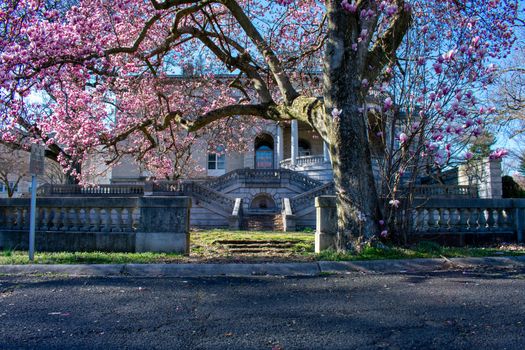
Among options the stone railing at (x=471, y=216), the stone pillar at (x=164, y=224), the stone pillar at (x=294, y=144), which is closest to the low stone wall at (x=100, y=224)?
the stone pillar at (x=164, y=224)

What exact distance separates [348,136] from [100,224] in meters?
5.92

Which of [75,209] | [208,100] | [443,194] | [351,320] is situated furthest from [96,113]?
[443,194]

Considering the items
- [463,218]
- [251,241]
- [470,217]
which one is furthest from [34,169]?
[470,217]

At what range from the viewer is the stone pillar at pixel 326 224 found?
338 inches

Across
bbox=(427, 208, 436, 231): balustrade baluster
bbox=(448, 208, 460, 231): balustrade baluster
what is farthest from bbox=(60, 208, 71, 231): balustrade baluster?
bbox=(448, 208, 460, 231): balustrade baluster

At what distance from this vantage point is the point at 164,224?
8.80 metres

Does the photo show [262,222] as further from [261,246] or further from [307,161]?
[307,161]

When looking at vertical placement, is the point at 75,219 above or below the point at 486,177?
below

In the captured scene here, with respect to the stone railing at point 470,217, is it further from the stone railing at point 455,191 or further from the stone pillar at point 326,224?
the stone railing at point 455,191

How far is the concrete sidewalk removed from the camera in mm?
6812

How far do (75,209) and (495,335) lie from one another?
343 inches

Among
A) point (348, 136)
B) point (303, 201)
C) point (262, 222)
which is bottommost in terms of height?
point (262, 222)

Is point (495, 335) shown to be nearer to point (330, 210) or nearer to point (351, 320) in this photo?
point (351, 320)

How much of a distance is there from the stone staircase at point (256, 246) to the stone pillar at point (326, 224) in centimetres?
181
